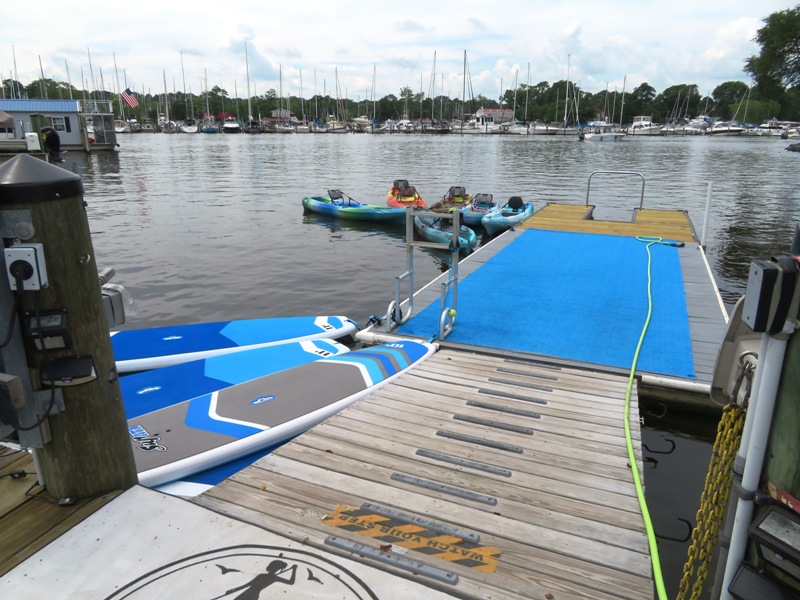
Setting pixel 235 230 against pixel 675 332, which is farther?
pixel 235 230

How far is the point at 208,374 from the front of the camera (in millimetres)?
6832

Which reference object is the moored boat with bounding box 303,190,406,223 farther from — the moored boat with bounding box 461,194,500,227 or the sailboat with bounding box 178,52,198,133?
the sailboat with bounding box 178,52,198,133

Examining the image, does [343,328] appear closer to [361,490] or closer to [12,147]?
[361,490]

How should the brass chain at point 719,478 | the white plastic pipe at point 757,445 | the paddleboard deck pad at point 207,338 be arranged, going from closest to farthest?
the white plastic pipe at point 757,445 → the brass chain at point 719,478 → the paddleboard deck pad at point 207,338

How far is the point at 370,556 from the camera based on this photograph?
298 centimetres

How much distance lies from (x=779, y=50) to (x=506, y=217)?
4283 centimetres

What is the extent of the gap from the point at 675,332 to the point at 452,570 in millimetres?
5747

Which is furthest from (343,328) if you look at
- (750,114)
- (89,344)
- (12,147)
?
(750,114)

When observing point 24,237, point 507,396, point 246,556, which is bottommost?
point 507,396

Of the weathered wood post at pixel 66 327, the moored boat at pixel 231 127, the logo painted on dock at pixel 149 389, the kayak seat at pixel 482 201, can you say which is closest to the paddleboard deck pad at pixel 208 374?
the logo painted on dock at pixel 149 389

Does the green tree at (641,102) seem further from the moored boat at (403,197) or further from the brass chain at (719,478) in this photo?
the brass chain at (719,478)

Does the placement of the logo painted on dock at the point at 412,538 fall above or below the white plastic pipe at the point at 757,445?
below

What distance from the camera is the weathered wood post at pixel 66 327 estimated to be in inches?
105

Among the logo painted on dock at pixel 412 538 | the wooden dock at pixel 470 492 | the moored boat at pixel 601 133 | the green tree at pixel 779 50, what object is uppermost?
the green tree at pixel 779 50
